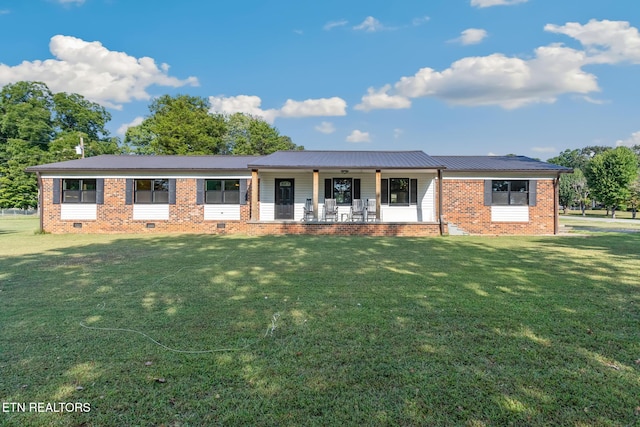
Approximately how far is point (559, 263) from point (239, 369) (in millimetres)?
7266

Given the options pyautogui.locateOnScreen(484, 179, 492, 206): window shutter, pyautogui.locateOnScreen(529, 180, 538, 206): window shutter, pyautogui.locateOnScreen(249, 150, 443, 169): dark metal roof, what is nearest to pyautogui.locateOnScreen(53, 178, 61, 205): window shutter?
pyautogui.locateOnScreen(249, 150, 443, 169): dark metal roof

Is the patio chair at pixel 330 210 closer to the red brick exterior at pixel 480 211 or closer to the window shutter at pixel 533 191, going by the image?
the red brick exterior at pixel 480 211

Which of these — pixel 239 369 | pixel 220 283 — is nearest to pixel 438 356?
pixel 239 369

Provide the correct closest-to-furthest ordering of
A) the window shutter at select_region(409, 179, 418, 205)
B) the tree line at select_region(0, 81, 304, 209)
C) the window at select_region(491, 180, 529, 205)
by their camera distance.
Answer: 1. the window at select_region(491, 180, 529, 205)
2. the window shutter at select_region(409, 179, 418, 205)
3. the tree line at select_region(0, 81, 304, 209)

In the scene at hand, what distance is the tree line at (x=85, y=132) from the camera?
3334cm

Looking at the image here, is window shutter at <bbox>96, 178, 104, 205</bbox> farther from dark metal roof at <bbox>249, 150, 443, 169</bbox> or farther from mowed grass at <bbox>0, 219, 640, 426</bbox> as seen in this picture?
mowed grass at <bbox>0, 219, 640, 426</bbox>

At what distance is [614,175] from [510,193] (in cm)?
2622

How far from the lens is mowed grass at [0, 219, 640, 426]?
84.0 inches

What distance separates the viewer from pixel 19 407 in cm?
217

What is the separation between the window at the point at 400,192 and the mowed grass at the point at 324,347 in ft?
31.4

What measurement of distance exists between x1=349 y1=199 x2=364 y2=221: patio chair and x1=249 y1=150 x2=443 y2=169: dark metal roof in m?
1.73

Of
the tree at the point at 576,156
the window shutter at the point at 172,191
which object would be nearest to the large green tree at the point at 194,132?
the window shutter at the point at 172,191

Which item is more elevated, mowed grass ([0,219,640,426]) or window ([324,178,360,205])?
window ([324,178,360,205])

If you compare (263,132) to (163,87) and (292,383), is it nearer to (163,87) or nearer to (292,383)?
(163,87)
